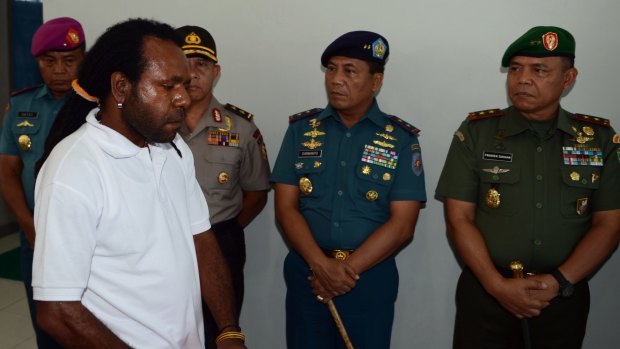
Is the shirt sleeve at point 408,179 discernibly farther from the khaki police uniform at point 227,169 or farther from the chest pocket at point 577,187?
the khaki police uniform at point 227,169

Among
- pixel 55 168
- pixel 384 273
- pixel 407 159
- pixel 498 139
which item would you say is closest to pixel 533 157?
pixel 498 139

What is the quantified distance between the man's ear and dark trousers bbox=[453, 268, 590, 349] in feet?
5.03

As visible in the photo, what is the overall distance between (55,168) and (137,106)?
24 cm

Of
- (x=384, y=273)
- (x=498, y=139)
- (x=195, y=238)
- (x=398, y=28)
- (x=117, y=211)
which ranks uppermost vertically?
(x=398, y=28)

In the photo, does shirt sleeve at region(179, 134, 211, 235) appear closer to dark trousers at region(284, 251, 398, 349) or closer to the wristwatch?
dark trousers at region(284, 251, 398, 349)

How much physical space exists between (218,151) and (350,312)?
0.92 meters

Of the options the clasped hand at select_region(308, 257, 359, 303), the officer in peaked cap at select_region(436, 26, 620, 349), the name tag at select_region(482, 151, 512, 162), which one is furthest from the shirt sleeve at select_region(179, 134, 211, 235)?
the name tag at select_region(482, 151, 512, 162)

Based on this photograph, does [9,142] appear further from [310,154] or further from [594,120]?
[594,120]

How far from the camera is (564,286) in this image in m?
1.88

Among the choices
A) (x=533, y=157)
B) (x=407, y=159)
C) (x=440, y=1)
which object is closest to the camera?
(x=533, y=157)

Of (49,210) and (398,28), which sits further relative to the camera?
(398,28)

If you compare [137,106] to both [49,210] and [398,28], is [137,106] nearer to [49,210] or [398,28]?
[49,210]

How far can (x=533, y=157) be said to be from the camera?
2002 mm

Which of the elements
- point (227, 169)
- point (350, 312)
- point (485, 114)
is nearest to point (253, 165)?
point (227, 169)
